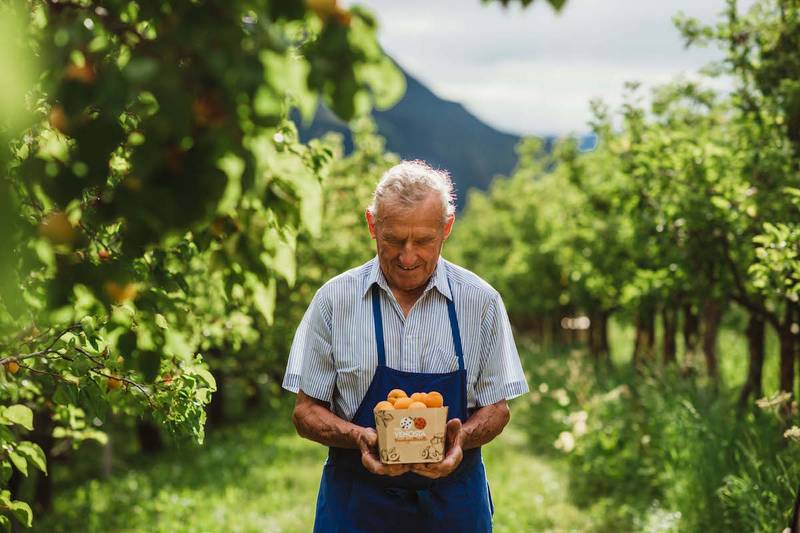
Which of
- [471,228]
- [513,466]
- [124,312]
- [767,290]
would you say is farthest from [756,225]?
[471,228]

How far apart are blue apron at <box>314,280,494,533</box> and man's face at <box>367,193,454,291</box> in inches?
5.6

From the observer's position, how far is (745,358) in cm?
1134

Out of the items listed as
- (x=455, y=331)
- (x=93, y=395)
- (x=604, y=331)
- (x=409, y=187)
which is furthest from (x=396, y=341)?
(x=604, y=331)

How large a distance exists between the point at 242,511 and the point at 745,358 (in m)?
6.71

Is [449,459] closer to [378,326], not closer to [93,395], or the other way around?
[378,326]

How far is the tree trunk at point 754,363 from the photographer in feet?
23.3

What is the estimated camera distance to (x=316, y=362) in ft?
10.1

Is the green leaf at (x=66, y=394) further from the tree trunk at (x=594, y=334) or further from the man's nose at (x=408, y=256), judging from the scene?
the tree trunk at (x=594, y=334)

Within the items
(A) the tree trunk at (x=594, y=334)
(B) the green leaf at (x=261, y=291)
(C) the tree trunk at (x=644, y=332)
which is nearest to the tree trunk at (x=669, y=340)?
(C) the tree trunk at (x=644, y=332)

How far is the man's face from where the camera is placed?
2.88 metres

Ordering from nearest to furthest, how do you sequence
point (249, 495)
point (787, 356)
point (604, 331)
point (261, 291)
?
point (261, 291) < point (787, 356) < point (249, 495) < point (604, 331)

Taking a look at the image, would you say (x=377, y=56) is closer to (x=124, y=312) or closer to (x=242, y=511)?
(x=124, y=312)

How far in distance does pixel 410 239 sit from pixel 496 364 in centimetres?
57

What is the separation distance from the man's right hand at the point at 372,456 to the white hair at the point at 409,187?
0.73m
